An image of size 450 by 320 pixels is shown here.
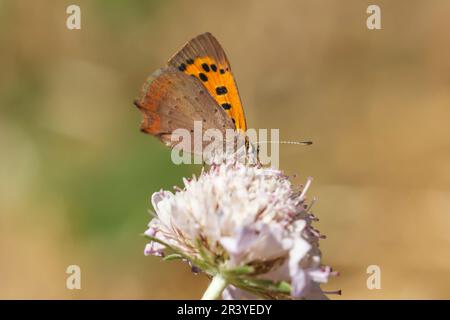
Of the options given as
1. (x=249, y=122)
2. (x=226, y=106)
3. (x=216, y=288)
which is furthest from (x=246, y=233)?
(x=249, y=122)

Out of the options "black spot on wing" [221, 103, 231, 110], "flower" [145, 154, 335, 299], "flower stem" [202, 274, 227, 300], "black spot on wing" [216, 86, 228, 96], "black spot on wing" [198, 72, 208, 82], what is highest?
"black spot on wing" [198, 72, 208, 82]

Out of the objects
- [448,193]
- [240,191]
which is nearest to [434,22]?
[448,193]

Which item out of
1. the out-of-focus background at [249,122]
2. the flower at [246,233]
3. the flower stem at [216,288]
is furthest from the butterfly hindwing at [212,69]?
the out-of-focus background at [249,122]

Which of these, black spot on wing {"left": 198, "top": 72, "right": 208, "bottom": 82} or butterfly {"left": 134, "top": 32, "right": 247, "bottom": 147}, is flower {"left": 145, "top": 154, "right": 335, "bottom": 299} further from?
black spot on wing {"left": 198, "top": 72, "right": 208, "bottom": 82}

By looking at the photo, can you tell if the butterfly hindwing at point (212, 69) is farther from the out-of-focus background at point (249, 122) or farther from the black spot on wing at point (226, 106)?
the out-of-focus background at point (249, 122)

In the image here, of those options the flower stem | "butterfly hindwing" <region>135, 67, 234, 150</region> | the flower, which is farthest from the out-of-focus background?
the flower stem

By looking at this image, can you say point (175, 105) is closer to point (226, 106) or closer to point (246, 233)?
point (226, 106)

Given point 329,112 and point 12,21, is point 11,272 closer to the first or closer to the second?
point 12,21
